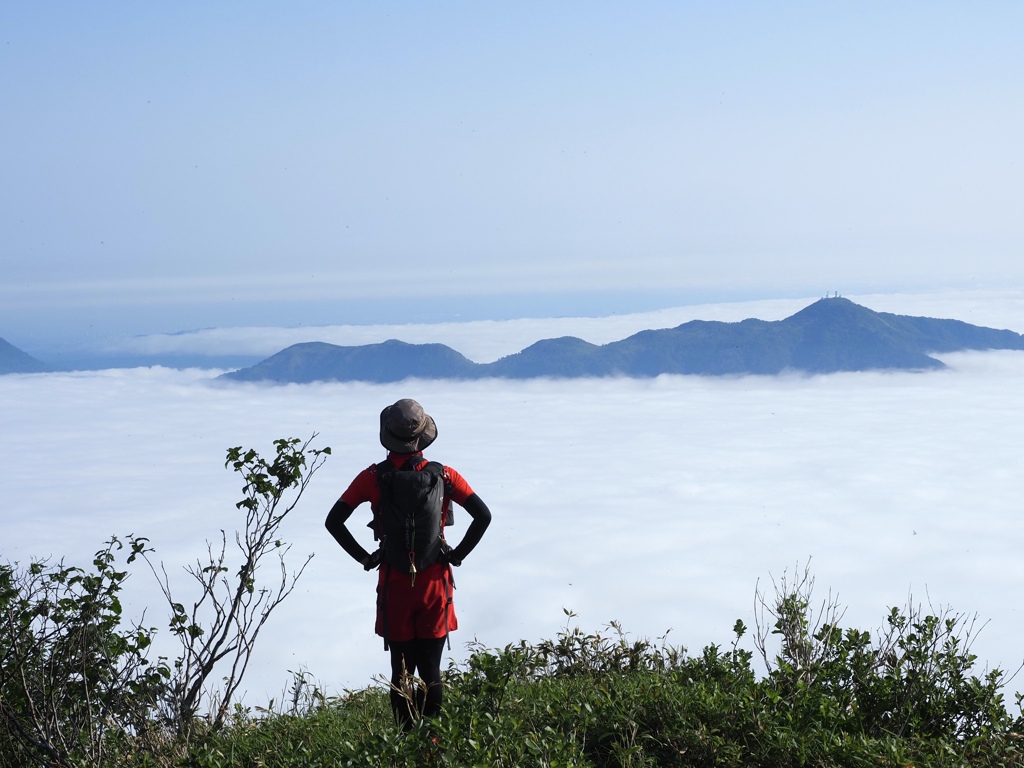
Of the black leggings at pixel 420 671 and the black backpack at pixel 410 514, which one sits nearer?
the black backpack at pixel 410 514

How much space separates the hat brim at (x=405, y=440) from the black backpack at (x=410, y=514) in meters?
0.12

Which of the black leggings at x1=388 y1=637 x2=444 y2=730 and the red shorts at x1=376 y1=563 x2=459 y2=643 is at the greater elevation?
the red shorts at x1=376 y1=563 x2=459 y2=643

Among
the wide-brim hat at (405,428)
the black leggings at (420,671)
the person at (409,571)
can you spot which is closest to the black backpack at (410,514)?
the person at (409,571)

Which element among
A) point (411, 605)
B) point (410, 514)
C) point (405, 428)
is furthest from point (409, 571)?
point (405, 428)

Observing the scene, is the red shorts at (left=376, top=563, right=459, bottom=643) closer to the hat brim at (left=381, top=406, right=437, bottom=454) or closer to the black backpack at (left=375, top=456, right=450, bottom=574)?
the black backpack at (left=375, top=456, right=450, bottom=574)

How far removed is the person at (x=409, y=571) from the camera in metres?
5.26

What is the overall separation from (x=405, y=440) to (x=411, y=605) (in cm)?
104

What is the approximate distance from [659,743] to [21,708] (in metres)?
5.19

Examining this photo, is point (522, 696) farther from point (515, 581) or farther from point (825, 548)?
point (825, 548)

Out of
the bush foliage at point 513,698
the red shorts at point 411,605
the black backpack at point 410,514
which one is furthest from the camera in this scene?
the red shorts at point 411,605

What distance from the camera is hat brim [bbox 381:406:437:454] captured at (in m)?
5.26

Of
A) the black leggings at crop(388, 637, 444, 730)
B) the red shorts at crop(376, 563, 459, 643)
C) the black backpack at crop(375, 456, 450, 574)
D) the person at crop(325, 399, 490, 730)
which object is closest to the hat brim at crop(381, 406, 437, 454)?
the person at crop(325, 399, 490, 730)

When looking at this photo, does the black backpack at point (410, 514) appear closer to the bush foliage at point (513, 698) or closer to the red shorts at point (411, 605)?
the red shorts at point (411, 605)

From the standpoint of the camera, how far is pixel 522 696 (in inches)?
228
